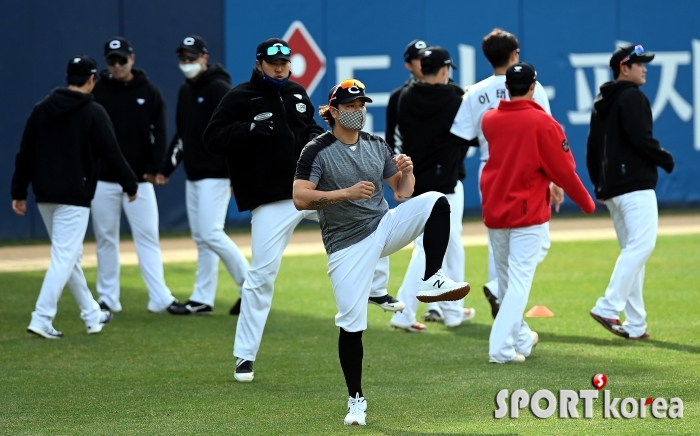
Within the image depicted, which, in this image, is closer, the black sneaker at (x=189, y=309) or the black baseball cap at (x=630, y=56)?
the black baseball cap at (x=630, y=56)

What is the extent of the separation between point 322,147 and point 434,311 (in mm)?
4310

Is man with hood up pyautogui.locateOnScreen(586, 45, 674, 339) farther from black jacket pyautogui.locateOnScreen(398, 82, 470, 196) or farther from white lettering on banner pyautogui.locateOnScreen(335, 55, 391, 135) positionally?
white lettering on banner pyautogui.locateOnScreen(335, 55, 391, 135)

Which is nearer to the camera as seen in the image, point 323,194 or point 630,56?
point 323,194

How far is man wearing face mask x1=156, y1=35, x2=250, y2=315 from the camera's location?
35.7 ft

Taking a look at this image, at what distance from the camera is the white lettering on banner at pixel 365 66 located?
18750 millimetres

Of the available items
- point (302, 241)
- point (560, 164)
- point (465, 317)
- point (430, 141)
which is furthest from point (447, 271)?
point (302, 241)

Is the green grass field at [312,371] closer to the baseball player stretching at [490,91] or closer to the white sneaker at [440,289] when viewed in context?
the white sneaker at [440,289]

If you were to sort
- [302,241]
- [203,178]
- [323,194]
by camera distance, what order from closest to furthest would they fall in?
[323,194] < [203,178] < [302,241]

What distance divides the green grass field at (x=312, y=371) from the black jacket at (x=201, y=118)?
1.38 meters

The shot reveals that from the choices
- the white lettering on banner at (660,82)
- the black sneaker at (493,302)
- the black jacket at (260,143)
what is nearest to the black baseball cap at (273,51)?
the black jacket at (260,143)

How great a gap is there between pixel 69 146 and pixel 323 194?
4005mm

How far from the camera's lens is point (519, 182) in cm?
819

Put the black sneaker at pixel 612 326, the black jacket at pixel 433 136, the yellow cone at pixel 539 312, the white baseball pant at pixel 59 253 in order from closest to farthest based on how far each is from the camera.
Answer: the black sneaker at pixel 612 326 → the white baseball pant at pixel 59 253 → the black jacket at pixel 433 136 → the yellow cone at pixel 539 312

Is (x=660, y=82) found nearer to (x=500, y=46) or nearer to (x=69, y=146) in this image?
(x=500, y=46)
